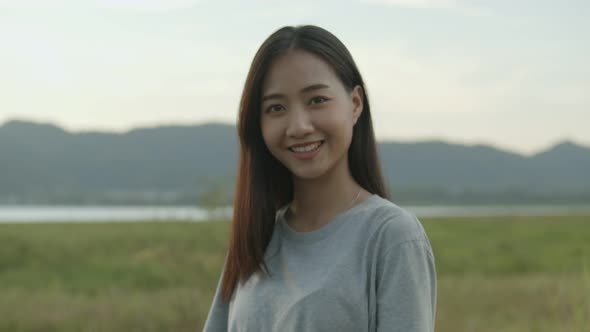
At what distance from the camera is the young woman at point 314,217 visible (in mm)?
1891

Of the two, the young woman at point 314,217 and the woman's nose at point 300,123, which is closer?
the young woman at point 314,217

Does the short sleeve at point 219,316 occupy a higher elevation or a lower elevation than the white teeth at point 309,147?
lower

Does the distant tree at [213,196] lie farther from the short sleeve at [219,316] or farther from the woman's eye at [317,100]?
the woman's eye at [317,100]

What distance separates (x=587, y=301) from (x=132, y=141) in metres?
128

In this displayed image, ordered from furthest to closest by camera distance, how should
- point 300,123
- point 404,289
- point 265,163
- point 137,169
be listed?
point 137,169, point 265,163, point 300,123, point 404,289

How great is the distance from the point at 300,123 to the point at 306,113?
0.04 meters

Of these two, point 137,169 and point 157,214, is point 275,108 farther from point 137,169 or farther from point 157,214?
point 137,169

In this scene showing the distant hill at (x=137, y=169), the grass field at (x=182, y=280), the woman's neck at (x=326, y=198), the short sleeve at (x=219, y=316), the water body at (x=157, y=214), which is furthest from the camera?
the distant hill at (x=137, y=169)

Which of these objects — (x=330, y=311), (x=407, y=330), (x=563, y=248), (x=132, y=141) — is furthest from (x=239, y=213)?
(x=132, y=141)

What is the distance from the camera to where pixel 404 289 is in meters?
1.83

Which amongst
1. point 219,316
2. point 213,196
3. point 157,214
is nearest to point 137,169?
point 157,214

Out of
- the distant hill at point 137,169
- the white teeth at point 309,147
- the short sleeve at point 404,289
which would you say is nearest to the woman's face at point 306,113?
the white teeth at point 309,147

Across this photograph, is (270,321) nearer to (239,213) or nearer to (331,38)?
(239,213)

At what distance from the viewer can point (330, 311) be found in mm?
1926
